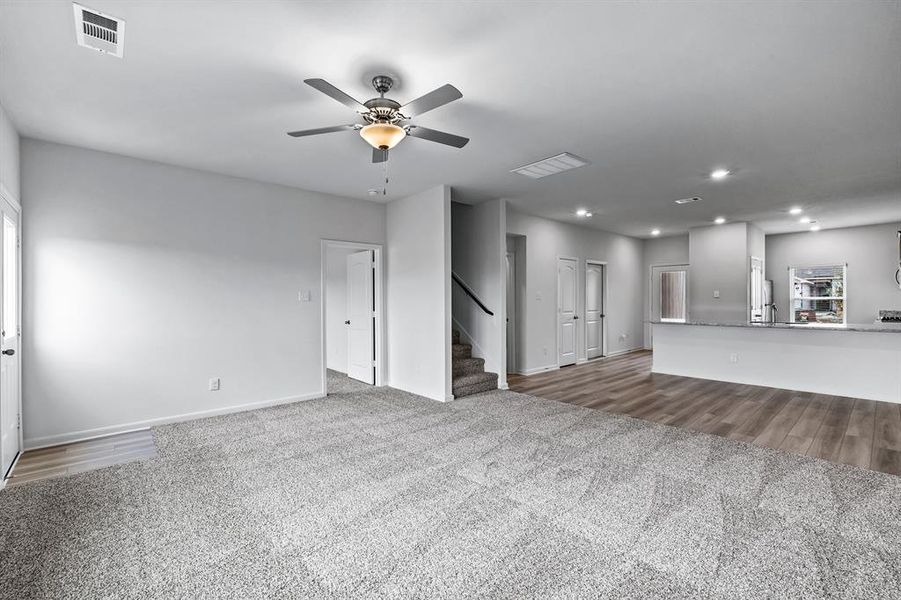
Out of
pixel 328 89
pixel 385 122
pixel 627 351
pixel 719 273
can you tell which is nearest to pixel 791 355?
pixel 719 273

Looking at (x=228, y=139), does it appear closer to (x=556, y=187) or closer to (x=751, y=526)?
(x=556, y=187)

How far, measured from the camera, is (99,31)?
216cm

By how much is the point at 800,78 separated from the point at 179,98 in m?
4.16

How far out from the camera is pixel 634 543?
7.13ft

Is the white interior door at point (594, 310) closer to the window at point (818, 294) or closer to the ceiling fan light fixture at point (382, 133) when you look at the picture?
the window at point (818, 294)

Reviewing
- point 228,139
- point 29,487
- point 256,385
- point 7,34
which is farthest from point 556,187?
point 29,487

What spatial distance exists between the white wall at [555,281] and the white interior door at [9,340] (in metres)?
5.66

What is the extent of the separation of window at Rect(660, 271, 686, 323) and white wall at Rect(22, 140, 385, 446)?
7934 millimetres

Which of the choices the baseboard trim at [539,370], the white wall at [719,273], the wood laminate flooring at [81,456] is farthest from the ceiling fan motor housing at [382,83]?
the white wall at [719,273]

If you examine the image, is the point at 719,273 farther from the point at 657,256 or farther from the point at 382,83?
the point at 382,83

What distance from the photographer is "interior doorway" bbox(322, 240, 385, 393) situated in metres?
5.93

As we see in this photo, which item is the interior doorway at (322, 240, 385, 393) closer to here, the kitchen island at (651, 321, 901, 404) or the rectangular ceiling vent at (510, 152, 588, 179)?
the rectangular ceiling vent at (510, 152, 588, 179)

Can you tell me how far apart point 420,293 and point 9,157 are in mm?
3980

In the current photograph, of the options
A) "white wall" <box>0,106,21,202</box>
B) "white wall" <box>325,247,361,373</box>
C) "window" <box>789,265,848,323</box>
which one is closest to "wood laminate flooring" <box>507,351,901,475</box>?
"white wall" <box>325,247,361,373</box>
